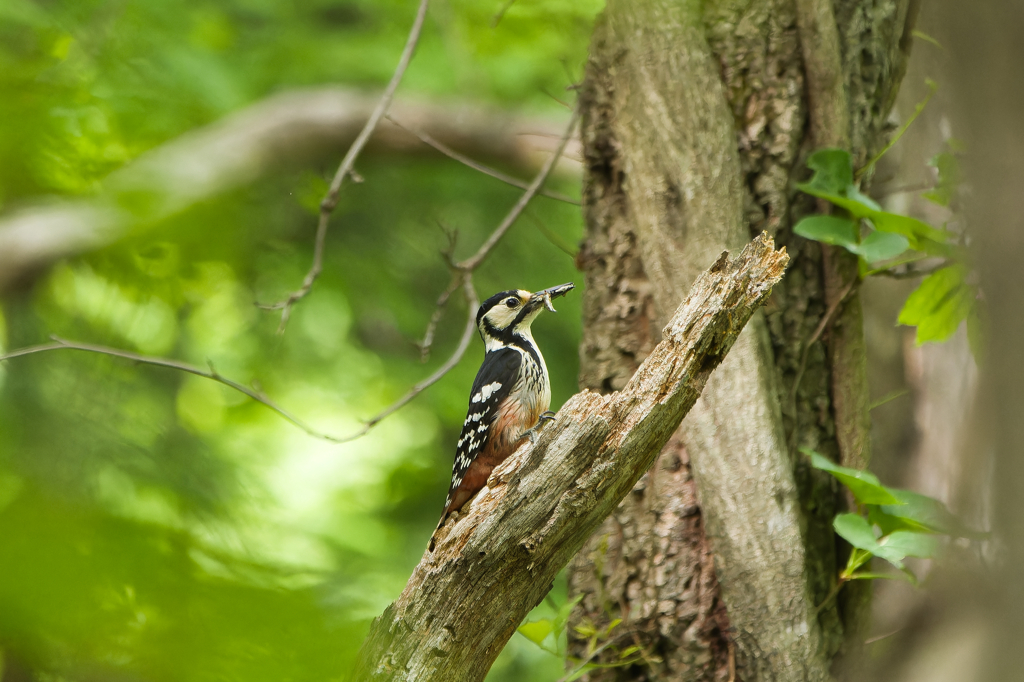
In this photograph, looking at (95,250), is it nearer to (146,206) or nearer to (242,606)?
(146,206)

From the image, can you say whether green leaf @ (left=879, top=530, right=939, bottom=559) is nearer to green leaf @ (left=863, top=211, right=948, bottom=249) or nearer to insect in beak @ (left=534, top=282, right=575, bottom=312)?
green leaf @ (left=863, top=211, right=948, bottom=249)

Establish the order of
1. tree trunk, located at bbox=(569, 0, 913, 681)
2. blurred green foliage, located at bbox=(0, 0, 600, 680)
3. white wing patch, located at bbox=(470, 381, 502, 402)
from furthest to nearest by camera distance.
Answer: white wing patch, located at bbox=(470, 381, 502, 402)
tree trunk, located at bbox=(569, 0, 913, 681)
blurred green foliage, located at bbox=(0, 0, 600, 680)

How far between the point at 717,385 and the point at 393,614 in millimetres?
1285

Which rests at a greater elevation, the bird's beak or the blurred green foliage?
the bird's beak

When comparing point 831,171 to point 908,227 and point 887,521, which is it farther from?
point 887,521

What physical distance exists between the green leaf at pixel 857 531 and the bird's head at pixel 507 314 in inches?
52.9

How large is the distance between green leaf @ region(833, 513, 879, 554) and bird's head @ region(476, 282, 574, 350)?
4.41 ft

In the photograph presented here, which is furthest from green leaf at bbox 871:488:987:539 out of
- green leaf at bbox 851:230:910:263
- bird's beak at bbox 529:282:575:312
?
bird's beak at bbox 529:282:575:312

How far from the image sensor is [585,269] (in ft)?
9.78

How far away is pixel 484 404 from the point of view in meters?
2.91

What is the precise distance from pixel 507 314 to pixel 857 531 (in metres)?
1.62

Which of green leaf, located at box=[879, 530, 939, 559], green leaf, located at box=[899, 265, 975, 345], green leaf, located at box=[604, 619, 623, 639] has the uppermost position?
green leaf, located at box=[899, 265, 975, 345]

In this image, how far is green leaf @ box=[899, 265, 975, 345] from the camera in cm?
256

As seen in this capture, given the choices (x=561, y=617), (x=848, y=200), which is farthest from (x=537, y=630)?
(x=848, y=200)
